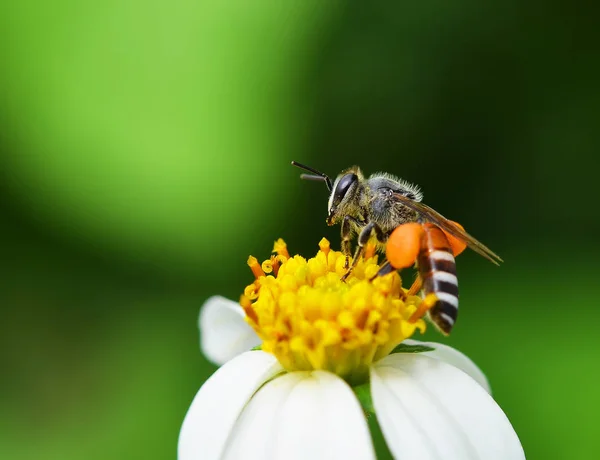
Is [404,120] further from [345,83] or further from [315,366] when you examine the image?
[315,366]

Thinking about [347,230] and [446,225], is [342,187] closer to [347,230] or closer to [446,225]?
[347,230]

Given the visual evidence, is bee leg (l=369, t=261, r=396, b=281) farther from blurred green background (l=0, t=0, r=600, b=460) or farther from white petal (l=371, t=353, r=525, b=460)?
blurred green background (l=0, t=0, r=600, b=460)

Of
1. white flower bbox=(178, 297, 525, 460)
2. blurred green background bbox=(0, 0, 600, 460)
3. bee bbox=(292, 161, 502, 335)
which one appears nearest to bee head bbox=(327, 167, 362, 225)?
bee bbox=(292, 161, 502, 335)

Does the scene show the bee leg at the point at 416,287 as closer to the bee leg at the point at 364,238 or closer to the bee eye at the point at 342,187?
the bee leg at the point at 364,238

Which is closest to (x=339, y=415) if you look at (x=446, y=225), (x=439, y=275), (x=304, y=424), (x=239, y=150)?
(x=304, y=424)

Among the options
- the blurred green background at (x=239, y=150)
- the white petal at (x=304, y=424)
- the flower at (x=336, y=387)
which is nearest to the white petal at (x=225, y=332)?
the flower at (x=336, y=387)
